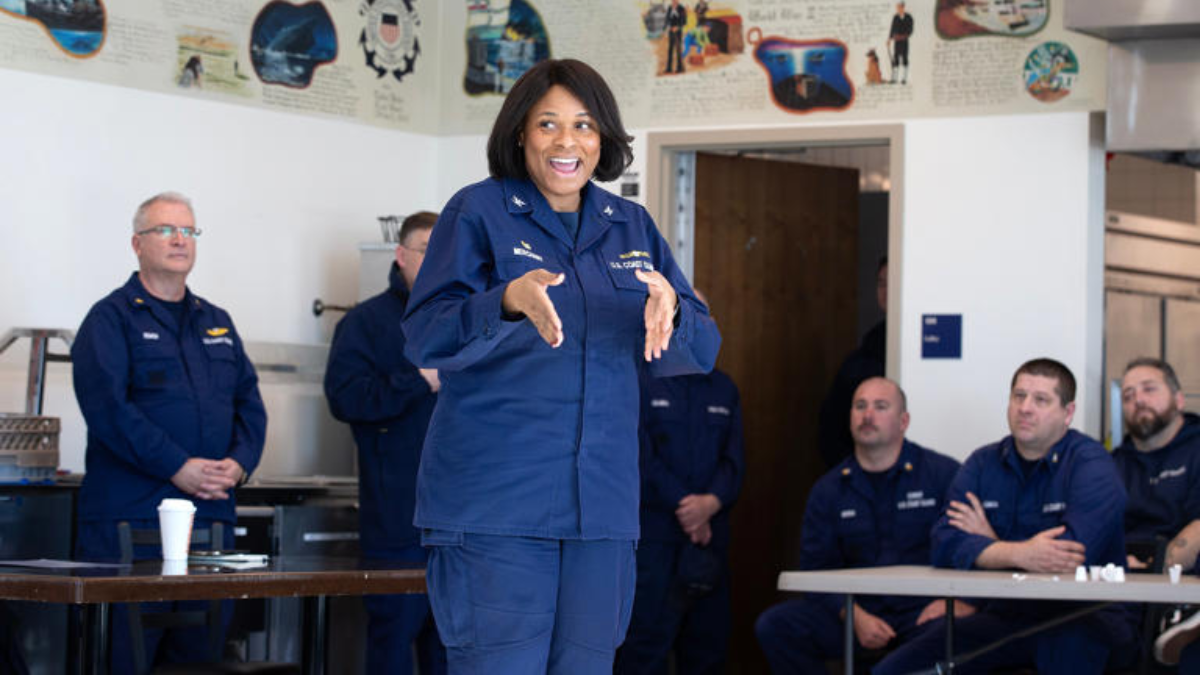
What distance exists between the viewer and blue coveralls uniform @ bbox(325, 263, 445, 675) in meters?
4.83

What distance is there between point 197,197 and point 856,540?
2.59 metres

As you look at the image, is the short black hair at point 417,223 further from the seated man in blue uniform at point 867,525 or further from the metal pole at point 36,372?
the seated man in blue uniform at point 867,525

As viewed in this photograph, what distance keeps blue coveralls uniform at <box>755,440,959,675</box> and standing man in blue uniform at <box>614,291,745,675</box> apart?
0.42 m

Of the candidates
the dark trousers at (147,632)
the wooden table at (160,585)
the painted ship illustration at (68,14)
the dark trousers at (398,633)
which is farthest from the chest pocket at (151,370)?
the painted ship illustration at (68,14)

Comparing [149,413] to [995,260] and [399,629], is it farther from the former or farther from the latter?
[995,260]

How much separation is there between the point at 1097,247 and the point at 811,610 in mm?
1709

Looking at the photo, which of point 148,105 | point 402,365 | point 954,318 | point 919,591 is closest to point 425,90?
point 148,105

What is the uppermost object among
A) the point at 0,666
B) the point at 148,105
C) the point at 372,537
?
the point at 148,105

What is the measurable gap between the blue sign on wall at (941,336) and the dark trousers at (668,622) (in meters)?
1.04

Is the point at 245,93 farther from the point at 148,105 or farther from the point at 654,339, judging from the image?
the point at 654,339

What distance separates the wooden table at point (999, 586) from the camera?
139 inches

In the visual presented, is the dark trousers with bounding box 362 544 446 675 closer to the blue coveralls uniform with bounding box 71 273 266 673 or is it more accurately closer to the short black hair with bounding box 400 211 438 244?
the blue coveralls uniform with bounding box 71 273 266 673

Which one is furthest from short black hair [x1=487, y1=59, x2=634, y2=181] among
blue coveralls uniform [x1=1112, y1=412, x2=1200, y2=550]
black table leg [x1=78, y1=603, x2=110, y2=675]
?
blue coveralls uniform [x1=1112, y1=412, x2=1200, y2=550]

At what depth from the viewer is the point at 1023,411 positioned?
4.66 m
